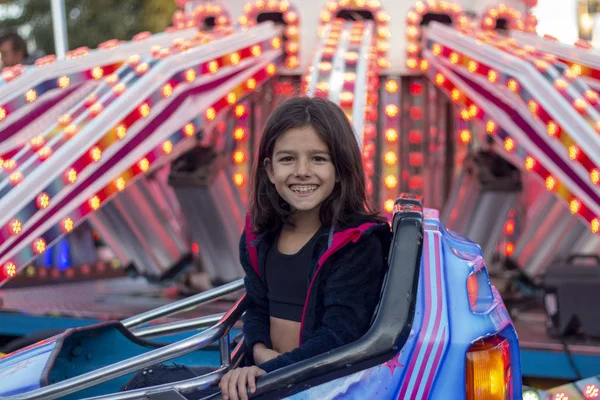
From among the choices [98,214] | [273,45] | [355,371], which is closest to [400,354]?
[355,371]

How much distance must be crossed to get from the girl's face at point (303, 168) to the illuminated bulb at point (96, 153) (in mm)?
2300

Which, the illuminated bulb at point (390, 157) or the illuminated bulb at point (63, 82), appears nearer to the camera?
the illuminated bulb at point (63, 82)

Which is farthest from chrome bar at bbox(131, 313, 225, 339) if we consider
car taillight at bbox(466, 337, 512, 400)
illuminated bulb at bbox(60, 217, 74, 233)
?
illuminated bulb at bbox(60, 217, 74, 233)

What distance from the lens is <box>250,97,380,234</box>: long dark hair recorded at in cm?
189

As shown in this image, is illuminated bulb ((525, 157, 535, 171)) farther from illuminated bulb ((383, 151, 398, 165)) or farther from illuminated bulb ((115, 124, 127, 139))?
illuminated bulb ((115, 124, 127, 139))

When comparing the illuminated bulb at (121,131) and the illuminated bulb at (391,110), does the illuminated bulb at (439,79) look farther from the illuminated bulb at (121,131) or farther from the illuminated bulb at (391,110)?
the illuminated bulb at (121,131)

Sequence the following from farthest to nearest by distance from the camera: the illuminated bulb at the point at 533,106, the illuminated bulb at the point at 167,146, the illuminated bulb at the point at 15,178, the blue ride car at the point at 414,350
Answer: the illuminated bulb at the point at 167,146 < the illuminated bulb at the point at 533,106 < the illuminated bulb at the point at 15,178 < the blue ride car at the point at 414,350

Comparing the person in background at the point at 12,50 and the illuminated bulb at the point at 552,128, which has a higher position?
the person in background at the point at 12,50

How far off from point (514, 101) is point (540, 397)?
222cm

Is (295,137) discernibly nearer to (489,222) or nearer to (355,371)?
(355,371)

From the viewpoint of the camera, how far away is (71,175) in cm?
388

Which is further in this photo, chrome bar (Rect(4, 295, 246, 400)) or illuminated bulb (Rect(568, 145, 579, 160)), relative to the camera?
illuminated bulb (Rect(568, 145, 579, 160))

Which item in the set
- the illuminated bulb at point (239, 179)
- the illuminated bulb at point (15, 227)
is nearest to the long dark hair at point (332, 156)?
the illuminated bulb at point (15, 227)

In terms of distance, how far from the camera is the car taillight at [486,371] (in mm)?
1654
